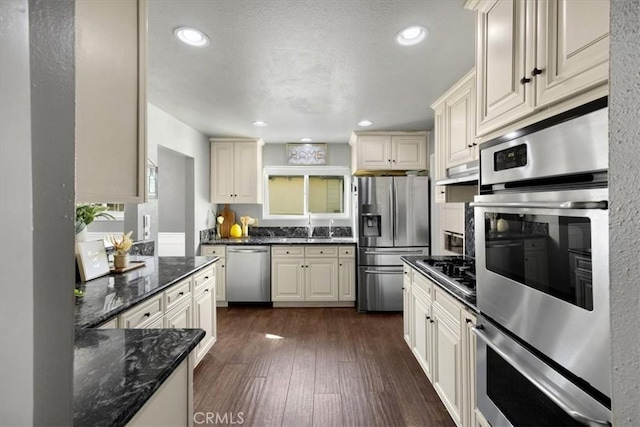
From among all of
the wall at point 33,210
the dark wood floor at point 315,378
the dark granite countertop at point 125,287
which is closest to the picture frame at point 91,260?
the dark granite countertop at point 125,287

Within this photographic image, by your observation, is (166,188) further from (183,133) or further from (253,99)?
(253,99)

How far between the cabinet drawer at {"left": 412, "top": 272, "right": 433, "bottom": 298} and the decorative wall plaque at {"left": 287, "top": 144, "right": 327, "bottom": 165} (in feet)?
9.08

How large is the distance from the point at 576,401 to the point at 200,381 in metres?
2.35

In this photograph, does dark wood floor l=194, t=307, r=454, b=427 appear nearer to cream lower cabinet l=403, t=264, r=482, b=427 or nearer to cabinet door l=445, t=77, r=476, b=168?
cream lower cabinet l=403, t=264, r=482, b=427

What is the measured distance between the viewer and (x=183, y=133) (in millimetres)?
3688

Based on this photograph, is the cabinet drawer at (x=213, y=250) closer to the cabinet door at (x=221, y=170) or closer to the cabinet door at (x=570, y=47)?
the cabinet door at (x=221, y=170)

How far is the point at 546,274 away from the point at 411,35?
1441 millimetres

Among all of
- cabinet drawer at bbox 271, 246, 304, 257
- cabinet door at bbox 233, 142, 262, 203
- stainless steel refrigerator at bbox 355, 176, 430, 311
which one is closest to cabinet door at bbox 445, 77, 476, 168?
stainless steel refrigerator at bbox 355, 176, 430, 311

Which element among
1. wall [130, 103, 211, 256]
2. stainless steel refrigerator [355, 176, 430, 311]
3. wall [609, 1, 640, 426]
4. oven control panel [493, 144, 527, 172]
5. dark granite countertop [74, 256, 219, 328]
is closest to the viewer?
wall [609, 1, 640, 426]

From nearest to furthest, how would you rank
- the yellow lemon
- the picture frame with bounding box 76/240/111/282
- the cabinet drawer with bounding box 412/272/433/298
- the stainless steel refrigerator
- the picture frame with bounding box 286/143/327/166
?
1. the picture frame with bounding box 76/240/111/282
2. the cabinet drawer with bounding box 412/272/433/298
3. the stainless steel refrigerator
4. the yellow lemon
5. the picture frame with bounding box 286/143/327/166

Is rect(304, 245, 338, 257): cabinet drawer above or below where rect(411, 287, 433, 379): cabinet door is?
above

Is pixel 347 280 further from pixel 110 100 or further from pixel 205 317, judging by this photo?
pixel 110 100

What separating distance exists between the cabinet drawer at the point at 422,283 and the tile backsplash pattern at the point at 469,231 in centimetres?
63

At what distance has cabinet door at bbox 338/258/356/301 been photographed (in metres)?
4.24
